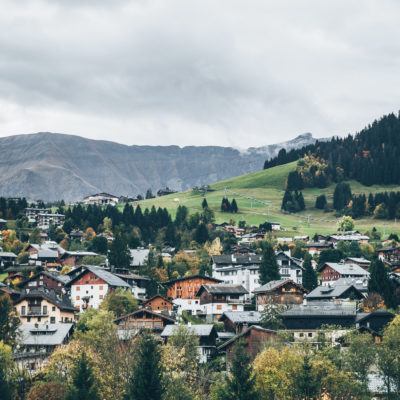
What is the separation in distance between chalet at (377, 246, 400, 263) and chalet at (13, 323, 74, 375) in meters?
93.5

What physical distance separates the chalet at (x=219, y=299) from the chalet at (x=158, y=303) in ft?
23.0

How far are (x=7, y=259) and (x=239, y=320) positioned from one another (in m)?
75.2

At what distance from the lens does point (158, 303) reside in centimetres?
12475

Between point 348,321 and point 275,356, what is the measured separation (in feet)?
98.9

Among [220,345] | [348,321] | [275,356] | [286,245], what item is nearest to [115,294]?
[220,345]

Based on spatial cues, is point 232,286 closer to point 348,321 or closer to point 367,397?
point 348,321

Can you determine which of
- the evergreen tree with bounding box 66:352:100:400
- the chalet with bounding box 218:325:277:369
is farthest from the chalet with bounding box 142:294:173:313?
the evergreen tree with bounding box 66:352:100:400

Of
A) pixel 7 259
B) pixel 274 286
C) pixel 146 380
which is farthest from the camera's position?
pixel 7 259

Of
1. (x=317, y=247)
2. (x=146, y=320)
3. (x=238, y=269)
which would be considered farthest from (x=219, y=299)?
(x=317, y=247)

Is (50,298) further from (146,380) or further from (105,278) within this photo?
(146,380)

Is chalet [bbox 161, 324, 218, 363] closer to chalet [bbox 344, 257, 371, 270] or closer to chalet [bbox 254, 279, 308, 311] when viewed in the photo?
chalet [bbox 254, 279, 308, 311]

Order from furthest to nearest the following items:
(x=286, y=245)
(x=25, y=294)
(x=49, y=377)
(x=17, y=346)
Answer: (x=286, y=245) < (x=25, y=294) < (x=17, y=346) < (x=49, y=377)

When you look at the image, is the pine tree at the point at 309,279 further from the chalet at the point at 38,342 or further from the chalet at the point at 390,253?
the chalet at the point at 38,342

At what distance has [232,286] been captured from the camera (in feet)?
428
